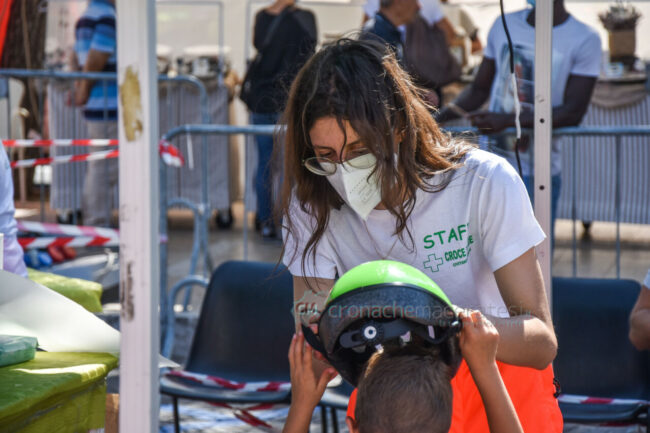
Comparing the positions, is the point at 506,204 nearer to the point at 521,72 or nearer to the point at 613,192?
the point at 521,72

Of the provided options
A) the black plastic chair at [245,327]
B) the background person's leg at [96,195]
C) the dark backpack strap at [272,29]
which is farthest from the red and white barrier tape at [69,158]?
the black plastic chair at [245,327]

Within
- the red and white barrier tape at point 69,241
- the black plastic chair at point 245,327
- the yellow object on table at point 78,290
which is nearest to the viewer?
the yellow object on table at point 78,290

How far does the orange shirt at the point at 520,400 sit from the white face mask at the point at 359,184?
14.6 inches

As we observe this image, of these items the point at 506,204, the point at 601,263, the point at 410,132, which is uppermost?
the point at 410,132

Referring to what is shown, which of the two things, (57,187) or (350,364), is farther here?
(57,187)

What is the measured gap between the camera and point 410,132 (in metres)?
1.71

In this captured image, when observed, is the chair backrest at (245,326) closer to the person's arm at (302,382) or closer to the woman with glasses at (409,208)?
the woman with glasses at (409,208)

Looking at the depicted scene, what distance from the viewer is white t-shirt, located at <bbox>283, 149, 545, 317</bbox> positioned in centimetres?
171

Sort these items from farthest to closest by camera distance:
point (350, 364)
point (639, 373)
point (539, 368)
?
1. point (639, 373)
2. point (539, 368)
3. point (350, 364)

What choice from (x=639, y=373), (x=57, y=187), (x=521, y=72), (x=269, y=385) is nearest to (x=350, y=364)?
(x=269, y=385)

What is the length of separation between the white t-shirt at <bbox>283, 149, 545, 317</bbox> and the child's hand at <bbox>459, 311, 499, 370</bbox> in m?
0.25

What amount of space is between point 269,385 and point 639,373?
1269 millimetres

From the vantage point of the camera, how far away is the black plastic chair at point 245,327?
3.19 meters

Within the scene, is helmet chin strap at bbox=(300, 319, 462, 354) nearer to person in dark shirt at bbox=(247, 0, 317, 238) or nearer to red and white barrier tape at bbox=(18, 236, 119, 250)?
red and white barrier tape at bbox=(18, 236, 119, 250)
